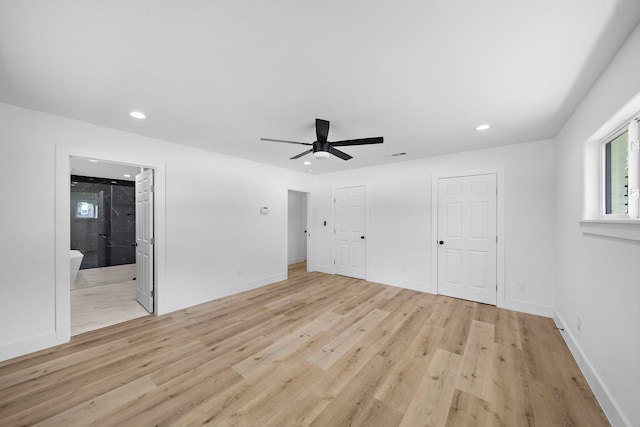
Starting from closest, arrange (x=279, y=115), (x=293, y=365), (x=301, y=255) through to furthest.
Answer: (x=293, y=365)
(x=279, y=115)
(x=301, y=255)

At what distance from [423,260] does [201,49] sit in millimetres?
4272

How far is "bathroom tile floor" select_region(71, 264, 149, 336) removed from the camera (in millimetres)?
3020

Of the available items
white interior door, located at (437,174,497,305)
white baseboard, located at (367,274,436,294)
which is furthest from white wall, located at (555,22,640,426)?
white baseboard, located at (367,274,436,294)

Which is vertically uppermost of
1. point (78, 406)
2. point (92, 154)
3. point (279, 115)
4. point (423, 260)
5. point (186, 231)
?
point (279, 115)

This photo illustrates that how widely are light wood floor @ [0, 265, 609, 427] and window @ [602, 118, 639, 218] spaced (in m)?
1.46

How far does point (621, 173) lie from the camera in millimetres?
1861

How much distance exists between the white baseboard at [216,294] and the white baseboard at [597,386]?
4275 mm

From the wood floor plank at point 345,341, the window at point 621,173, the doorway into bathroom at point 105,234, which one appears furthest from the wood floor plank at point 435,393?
the doorway into bathroom at point 105,234

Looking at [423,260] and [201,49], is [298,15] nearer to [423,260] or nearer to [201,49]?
[201,49]

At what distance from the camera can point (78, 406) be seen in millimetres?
1699

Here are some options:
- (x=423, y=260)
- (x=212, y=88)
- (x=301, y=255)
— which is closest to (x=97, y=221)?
(x=301, y=255)

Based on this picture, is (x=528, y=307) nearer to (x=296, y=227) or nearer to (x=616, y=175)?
(x=616, y=175)

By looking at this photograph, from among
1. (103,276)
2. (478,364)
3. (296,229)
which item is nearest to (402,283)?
(478,364)

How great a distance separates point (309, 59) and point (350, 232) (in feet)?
13.2
